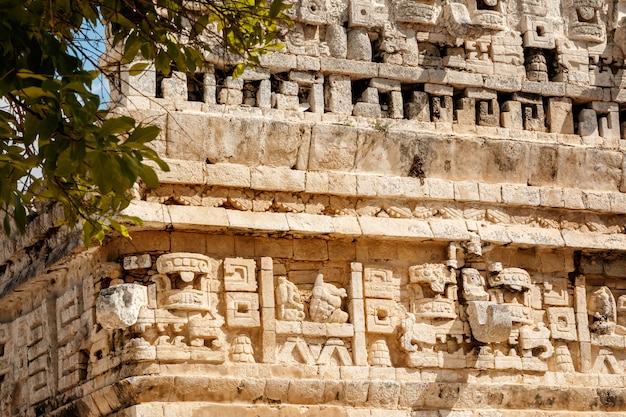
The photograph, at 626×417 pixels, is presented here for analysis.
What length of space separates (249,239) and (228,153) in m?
0.74

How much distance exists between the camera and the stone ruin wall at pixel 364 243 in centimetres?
1222

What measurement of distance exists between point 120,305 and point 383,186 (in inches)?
99.9

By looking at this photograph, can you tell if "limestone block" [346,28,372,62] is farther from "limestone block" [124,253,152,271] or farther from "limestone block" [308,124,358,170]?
"limestone block" [124,253,152,271]

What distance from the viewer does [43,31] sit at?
8180 millimetres

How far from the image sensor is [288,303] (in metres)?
12.5

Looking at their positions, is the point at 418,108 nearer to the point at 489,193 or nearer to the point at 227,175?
the point at 489,193

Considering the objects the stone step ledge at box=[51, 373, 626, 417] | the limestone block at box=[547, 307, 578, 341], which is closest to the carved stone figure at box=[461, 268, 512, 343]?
the stone step ledge at box=[51, 373, 626, 417]

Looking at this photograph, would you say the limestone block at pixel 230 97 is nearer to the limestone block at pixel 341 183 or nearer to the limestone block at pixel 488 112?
the limestone block at pixel 341 183

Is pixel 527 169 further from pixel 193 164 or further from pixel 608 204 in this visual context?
pixel 193 164

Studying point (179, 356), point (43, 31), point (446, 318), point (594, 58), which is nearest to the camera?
point (43, 31)

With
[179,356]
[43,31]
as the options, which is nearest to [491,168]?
[179,356]

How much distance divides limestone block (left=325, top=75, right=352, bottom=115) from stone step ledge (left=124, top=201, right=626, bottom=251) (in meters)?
0.97

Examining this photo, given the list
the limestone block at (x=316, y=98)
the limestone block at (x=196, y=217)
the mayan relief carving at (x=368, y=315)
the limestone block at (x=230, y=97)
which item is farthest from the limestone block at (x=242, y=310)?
the limestone block at (x=316, y=98)

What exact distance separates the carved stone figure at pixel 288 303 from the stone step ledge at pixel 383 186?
0.81 metres
